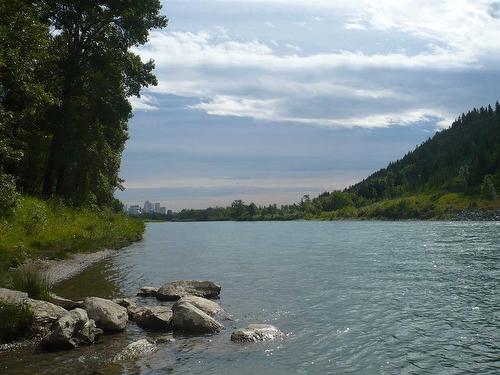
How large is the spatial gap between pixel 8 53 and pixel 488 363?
25251 mm

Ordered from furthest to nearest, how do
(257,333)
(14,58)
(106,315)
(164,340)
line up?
1. (14,58)
2. (106,315)
3. (257,333)
4. (164,340)

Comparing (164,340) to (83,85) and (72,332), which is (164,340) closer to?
(72,332)

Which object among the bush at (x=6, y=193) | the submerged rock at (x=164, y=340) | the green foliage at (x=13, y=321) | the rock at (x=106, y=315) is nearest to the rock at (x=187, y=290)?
the rock at (x=106, y=315)

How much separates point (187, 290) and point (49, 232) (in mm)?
16585

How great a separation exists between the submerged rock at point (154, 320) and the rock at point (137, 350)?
239cm

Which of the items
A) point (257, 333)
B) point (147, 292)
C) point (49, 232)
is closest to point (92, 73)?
point (49, 232)

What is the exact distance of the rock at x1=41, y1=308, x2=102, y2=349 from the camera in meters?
15.3

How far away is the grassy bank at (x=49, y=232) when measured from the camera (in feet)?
97.3

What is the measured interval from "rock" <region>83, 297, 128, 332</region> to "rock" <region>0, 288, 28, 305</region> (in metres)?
2.38

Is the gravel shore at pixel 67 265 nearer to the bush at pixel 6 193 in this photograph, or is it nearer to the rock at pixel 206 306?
the bush at pixel 6 193

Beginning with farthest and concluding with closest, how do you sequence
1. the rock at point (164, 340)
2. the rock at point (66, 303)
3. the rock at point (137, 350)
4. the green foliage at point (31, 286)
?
the green foliage at point (31, 286) < the rock at point (66, 303) < the rock at point (164, 340) < the rock at point (137, 350)

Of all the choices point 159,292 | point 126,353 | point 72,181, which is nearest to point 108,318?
point 126,353

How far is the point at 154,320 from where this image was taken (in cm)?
1883

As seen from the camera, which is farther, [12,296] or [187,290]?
[187,290]
